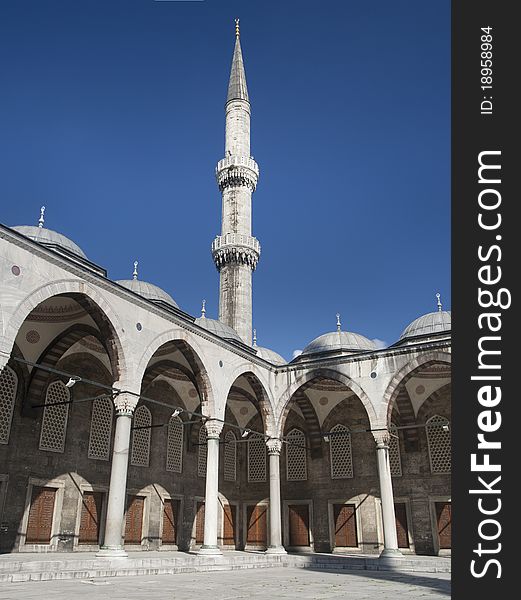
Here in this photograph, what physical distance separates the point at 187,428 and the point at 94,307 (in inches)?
336

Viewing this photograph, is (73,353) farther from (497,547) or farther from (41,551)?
(497,547)

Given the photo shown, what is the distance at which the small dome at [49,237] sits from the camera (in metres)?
16.7

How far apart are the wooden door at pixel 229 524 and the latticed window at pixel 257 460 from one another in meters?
1.33

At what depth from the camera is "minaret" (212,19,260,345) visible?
26.3 meters

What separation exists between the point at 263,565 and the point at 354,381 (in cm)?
546

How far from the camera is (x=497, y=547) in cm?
294

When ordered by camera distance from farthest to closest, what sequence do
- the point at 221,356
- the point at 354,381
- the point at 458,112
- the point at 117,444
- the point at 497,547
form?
1. the point at 354,381
2. the point at 221,356
3. the point at 117,444
4. the point at 458,112
5. the point at 497,547

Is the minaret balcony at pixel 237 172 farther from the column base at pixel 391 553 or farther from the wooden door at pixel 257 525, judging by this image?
the column base at pixel 391 553

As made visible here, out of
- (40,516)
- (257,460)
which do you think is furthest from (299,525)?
(40,516)

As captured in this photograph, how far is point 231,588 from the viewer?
8492 millimetres

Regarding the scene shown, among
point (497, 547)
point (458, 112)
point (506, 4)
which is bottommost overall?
point (497, 547)

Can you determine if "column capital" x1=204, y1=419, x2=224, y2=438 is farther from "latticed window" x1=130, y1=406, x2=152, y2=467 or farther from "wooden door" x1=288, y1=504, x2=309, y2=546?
"wooden door" x1=288, y1=504, x2=309, y2=546

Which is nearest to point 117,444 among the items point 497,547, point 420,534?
point 497,547

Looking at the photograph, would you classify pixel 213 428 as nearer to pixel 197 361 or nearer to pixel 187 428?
pixel 197 361
